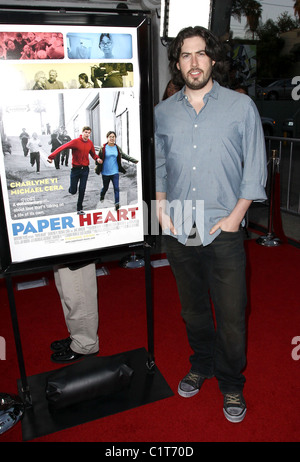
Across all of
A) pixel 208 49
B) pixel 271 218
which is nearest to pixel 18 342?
pixel 208 49

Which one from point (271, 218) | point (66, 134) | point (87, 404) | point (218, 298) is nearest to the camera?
point (66, 134)

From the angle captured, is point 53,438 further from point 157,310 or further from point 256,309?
point 256,309

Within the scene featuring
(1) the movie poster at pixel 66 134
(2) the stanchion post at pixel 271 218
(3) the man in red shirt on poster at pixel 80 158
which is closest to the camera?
(1) the movie poster at pixel 66 134

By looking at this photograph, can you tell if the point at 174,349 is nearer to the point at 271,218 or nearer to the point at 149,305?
the point at 149,305

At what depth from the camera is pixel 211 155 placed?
1879 mm

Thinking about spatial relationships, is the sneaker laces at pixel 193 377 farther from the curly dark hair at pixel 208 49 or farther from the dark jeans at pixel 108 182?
the curly dark hair at pixel 208 49

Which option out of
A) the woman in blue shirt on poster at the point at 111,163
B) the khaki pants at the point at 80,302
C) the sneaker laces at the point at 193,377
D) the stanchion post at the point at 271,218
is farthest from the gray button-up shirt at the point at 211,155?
the stanchion post at the point at 271,218

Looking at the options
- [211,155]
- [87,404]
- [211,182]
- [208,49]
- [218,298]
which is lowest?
[87,404]

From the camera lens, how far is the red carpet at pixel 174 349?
2.03m

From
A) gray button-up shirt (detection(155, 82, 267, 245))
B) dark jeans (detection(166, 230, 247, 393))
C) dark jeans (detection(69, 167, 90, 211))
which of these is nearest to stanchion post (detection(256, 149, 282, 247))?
dark jeans (detection(166, 230, 247, 393))

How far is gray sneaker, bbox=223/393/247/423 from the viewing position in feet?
6.82

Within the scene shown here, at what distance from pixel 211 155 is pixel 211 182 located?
12 cm

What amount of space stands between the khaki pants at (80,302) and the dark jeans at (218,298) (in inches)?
22.9

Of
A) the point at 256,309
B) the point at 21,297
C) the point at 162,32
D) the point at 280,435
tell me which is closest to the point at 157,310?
the point at 256,309
